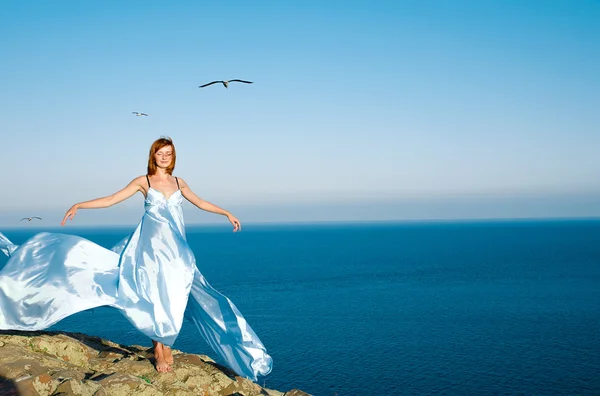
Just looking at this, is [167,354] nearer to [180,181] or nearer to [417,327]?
[180,181]

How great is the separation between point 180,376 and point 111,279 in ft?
6.24

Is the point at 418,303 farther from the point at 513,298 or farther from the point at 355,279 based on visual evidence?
the point at 355,279

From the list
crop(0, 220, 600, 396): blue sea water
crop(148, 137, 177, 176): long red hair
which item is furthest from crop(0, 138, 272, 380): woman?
crop(0, 220, 600, 396): blue sea water

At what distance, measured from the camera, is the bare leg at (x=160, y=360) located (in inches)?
307

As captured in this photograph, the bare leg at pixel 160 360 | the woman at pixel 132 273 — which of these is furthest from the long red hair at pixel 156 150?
the bare leg at pixel 160 360

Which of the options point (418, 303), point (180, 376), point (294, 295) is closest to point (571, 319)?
point (418, 303)

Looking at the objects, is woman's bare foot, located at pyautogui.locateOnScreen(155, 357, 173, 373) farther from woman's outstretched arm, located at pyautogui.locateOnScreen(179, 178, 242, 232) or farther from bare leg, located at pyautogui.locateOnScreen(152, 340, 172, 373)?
woman's outstretched arm, located at pyautogui.locateOnScreen(179, 178, 242, 232)

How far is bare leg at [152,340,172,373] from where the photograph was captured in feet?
25.6

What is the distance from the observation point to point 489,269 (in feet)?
331

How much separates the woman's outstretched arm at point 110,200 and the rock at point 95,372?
207cm

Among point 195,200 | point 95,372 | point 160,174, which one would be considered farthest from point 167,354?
point 160,174

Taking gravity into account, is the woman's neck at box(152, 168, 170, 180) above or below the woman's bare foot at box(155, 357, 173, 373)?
above

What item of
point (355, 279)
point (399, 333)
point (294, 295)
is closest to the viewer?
point (399, 333)

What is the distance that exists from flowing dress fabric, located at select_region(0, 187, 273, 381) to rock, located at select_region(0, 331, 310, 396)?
1.84 ft
